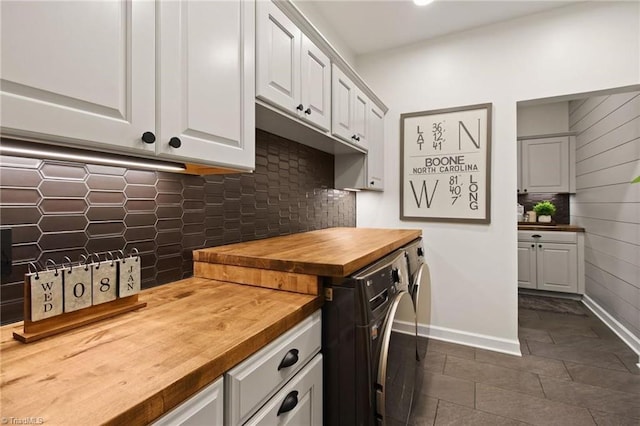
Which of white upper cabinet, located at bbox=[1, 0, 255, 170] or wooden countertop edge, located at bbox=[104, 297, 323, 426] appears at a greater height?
white upper cabinet, located at bbox=[1, 0, 255, 170]

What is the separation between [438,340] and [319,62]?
2482mm

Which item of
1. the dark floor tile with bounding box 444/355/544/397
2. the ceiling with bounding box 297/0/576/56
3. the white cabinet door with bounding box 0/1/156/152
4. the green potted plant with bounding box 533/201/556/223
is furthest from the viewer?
the green potted plant with bounding box 533/201/556/223

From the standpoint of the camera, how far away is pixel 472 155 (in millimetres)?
2611

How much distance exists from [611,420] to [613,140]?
2538mm

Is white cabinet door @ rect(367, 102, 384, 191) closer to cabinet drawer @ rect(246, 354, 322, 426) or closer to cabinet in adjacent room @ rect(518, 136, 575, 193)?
cabinet drawer @ rect(246, 354, 322, 426)

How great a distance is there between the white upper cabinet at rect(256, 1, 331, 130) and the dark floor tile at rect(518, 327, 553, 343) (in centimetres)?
261

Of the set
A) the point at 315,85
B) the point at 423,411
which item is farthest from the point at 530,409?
the point at 315,85

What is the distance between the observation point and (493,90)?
257 cm

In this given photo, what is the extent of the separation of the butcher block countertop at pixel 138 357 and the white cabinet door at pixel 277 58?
2.83ft

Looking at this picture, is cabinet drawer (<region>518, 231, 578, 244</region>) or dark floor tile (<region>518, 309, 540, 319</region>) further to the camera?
cabinet drawer (<region>518, 231, 578, 244</region>)

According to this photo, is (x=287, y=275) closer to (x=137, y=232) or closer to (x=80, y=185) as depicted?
(x=137, y=232)

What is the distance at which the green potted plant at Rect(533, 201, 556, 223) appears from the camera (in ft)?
13.9

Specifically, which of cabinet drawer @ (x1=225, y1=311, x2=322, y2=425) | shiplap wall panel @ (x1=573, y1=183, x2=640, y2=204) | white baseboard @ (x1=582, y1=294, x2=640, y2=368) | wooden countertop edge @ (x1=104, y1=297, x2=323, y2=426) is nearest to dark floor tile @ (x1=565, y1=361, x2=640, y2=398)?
white baseboard @ (x1=582, y1=294, x2=640, y2=368)

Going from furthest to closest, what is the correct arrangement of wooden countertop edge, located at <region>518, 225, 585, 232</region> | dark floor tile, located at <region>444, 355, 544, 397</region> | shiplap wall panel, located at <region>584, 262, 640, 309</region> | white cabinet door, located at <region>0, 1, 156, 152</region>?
wooden countertop edge, located at <region>518, 225, 585, 232</region>
shiplap wall panel, located at <region>584, 262, 640, 309</region>
dark floor tile, located at <region>444, 355, 544, 397</region>
white cabinet door, located at <region>0, 1, 156, 152</region>
